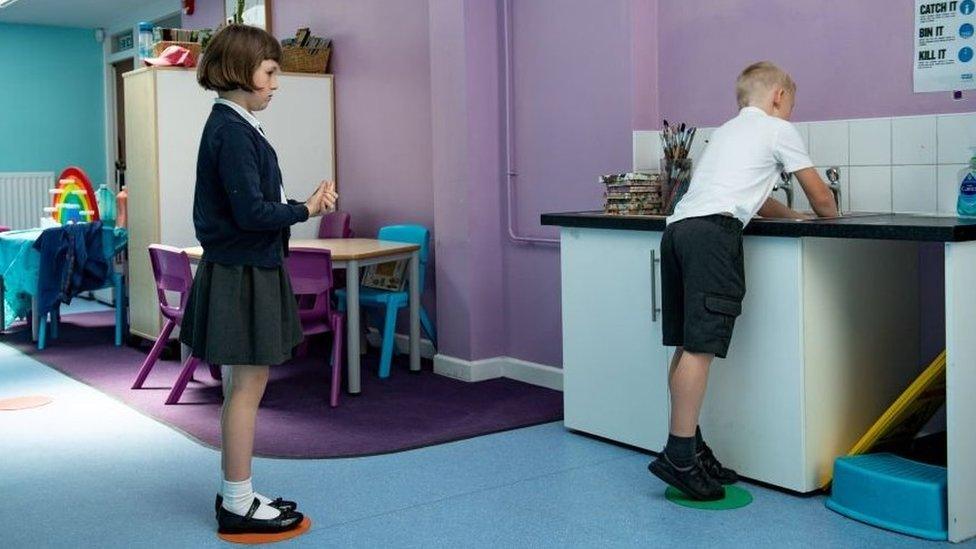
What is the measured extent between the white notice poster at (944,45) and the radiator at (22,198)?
324 inches

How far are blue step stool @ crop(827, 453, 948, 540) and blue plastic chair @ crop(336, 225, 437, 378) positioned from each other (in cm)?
256

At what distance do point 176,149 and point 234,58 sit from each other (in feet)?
10.7

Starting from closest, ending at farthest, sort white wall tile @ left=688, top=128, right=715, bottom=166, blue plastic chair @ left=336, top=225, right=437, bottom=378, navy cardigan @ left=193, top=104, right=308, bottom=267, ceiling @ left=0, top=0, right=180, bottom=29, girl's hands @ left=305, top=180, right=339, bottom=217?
1. navy cardigan @ left=193, top=104, right=308, bottom=267
2. girl's hands @ left=305, top=180, right=339, bottom=217
3. white wall tile @ left=688, top=128, right=715, bottom=166
4. blue plastic chair @ left=336, top=225, right=437, bottom=378
5. ceiling @ left=0, top=0, right=180, bottom=29

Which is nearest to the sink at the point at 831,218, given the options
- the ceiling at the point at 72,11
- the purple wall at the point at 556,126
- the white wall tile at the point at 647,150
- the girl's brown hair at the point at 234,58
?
the white wall tile at the point at 647,150

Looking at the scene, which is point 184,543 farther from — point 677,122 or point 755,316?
point 677,122

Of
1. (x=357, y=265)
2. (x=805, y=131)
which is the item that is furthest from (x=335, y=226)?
(x=805, y=131)

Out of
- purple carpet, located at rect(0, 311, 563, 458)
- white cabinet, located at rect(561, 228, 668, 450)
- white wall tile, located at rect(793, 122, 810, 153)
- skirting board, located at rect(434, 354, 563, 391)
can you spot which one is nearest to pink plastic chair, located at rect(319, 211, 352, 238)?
purple carpet, located at rect(0, 311, 563, 458)

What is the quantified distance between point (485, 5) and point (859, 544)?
3.11 meters

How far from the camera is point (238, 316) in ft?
9.47

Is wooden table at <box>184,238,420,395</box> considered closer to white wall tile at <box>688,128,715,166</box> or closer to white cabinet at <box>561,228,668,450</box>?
white cabinet at <box>561,228,668,450</box>

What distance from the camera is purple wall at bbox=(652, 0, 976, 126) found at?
11.6ft

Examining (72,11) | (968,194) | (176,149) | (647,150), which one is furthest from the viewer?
(72,11)

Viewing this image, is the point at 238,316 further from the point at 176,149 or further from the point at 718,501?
the point at 176,149

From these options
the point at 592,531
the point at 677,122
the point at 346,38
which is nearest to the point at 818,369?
the point at 592,531
